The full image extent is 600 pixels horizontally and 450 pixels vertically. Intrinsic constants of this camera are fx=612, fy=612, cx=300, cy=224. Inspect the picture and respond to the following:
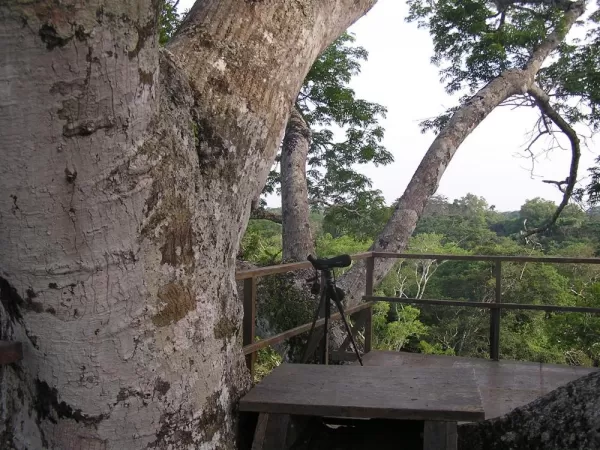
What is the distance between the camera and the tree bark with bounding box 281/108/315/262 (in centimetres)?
762

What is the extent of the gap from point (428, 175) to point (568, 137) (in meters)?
3.76

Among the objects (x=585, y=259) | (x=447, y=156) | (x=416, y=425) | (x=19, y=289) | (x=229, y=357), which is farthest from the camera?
(x=447, y=156)

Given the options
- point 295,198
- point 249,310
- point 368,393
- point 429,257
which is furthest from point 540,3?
point 368,393

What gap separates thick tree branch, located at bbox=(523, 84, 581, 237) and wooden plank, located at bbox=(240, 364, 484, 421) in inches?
271

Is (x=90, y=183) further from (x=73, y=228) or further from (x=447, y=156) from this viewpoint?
(x=447, y=156)

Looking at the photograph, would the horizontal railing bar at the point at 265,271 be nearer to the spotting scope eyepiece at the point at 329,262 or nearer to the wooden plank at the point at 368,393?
the spotting scope eyepiece at the point at 329,262

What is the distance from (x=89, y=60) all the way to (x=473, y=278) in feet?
89.2

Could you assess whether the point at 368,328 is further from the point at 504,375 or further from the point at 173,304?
the point at 173,304

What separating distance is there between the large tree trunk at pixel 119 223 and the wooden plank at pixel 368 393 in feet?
0.86

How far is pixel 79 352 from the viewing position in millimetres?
1845

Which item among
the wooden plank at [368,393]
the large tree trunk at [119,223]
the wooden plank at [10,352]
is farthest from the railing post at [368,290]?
the wooden plank at [10,352]

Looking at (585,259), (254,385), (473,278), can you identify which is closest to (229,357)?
(254,385)

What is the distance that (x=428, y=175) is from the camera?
7.16 metres

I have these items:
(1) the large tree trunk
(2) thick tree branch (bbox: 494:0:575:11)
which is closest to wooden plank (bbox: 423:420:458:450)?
(1) the large tree trunk
